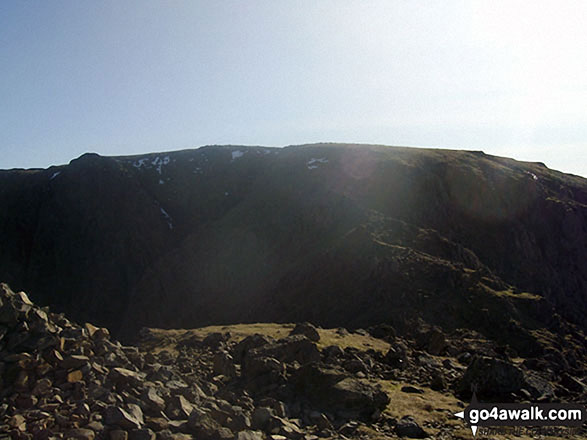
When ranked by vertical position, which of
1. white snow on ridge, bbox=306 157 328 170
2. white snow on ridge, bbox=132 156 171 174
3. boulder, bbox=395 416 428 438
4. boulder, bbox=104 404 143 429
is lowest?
boulder, bbox=395 416 428 438

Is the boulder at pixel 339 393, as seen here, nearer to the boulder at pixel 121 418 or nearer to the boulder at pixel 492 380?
the boulder at pixel 492 380

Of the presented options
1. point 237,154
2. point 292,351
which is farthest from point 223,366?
point 237,154

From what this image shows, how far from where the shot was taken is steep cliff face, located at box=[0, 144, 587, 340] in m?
39.2

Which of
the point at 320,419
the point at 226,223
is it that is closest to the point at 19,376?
the point at 320,419

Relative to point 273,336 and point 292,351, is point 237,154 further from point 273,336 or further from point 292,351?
point 292,351

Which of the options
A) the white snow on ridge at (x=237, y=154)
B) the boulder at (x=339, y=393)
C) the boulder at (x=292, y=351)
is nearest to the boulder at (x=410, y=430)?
the boulder at (x=339, y=393)

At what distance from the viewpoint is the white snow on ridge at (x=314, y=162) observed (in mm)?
65100

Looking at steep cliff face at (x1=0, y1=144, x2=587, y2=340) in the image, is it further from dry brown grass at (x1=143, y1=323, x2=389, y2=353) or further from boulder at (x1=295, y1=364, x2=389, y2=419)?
boulder at (x1=295, y1=364, x2=389, y2=419)

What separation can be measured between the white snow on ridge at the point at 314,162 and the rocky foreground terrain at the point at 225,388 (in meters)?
Result: 43.2

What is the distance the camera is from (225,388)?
1603cm

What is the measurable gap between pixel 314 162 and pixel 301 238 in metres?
16.0

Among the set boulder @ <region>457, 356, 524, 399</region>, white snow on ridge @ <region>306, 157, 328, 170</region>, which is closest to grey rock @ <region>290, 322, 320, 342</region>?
boulder @ <region>457, 356, 524, 399</region>

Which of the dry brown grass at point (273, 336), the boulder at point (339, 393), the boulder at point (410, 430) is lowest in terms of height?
the dry brown grass at point (273, 336)

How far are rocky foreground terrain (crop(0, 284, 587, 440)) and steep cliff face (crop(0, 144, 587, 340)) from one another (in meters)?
14.4
